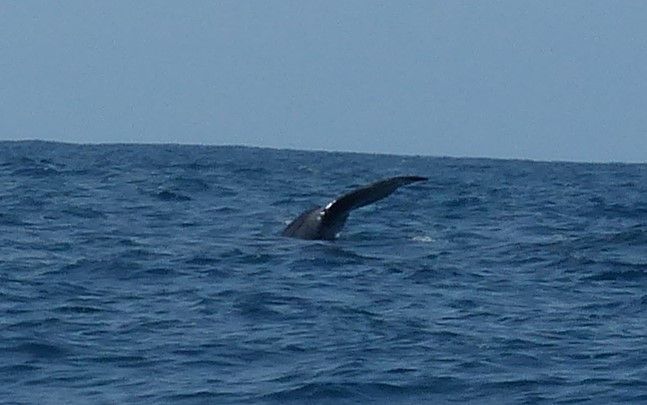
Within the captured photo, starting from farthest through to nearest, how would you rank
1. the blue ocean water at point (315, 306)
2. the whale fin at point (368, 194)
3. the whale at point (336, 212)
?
the whale at point (336, 212)
the whale fin at point (368, 194)
the blue ocean water at point (315, 306)

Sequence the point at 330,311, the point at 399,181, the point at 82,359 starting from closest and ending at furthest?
the point at 82,359 < the point at 330,311 < the point at 399,181

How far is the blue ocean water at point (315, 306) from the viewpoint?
10.3 m

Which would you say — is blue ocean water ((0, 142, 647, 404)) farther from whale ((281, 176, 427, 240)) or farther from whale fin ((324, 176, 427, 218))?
whale fin ((324, 176, 427, 218))

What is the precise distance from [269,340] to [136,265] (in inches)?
162

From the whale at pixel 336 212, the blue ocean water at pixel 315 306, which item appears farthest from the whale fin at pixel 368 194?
the blue ocean water at pixel 315 306

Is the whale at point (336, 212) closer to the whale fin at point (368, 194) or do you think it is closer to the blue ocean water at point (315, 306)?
the whale fin at point (368, 194)

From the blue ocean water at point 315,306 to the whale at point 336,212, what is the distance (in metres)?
0.29

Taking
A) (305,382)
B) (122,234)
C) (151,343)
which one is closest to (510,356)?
(305,382)

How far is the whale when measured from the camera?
15.2m

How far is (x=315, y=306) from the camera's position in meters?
13.1

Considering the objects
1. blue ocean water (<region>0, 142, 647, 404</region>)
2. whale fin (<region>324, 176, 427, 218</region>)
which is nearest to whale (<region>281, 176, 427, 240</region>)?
whale fin (<region>324, 176, 427, 218</region>)

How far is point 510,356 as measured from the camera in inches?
436

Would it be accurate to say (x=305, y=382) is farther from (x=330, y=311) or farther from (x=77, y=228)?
(x=77, y=228)

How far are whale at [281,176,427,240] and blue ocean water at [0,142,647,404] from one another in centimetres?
29
